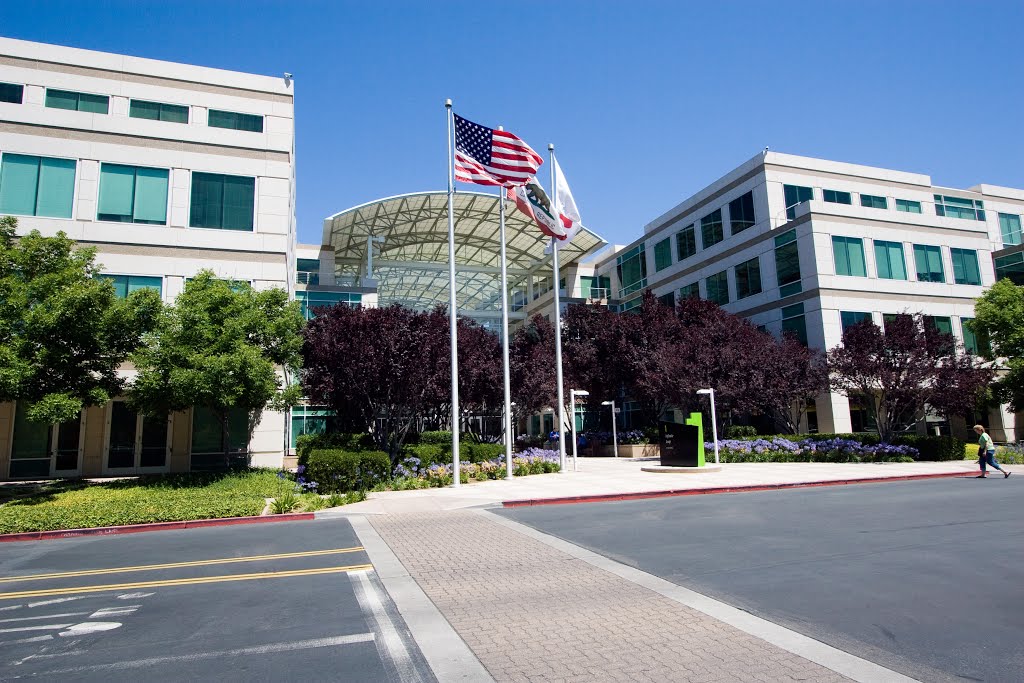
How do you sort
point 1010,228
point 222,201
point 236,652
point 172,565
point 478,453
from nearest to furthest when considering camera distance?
point 236,652
point 172,565
point 478,453
point 222,201
point 1010,228

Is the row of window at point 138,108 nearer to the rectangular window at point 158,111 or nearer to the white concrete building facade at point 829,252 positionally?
the rectangular window at point 158,111

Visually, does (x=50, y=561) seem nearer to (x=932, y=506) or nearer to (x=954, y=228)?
(x=932, y=506)

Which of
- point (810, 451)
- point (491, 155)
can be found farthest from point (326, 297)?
point (810, 451)

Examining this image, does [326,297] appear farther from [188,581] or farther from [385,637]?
[385,637]

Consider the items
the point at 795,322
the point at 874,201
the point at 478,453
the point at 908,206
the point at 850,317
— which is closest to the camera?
the point at 478,453

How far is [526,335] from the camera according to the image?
37.3 meters

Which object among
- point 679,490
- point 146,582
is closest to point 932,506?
point 679,490

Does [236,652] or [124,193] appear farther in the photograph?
[124,193]

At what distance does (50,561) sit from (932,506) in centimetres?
1571

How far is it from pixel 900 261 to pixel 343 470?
34.6m

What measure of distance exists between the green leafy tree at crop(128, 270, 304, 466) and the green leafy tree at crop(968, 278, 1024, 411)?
33.0 metres

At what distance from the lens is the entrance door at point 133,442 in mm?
23141

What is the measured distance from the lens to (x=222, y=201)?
25.6 meters

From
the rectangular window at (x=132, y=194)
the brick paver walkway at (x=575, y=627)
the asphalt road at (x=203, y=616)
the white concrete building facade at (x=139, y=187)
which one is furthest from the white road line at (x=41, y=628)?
the rectangular window at (x=132, y=194)
